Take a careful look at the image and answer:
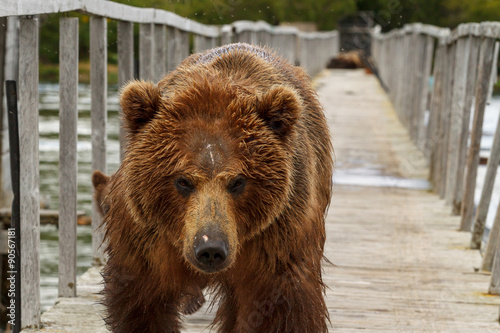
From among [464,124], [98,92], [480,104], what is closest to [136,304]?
[98,92]

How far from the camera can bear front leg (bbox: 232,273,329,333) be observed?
3582mm

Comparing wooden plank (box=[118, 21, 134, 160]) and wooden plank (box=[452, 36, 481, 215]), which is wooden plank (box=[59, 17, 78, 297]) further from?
wooden plank (box=[452, 36, 481, 215])

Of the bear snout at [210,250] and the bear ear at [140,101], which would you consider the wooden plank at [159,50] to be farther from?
the bear snout at [210,250]

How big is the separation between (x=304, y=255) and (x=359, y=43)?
187ft

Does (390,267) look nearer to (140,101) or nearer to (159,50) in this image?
(159,50)

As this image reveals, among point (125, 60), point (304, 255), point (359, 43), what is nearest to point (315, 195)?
point (304, 255)

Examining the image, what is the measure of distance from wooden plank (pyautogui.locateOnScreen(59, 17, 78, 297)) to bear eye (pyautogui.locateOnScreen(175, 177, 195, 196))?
1.68 metres

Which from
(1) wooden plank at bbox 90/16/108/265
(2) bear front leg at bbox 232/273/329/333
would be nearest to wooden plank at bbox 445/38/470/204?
(1) wooden plank at bbox 90/16/108/265

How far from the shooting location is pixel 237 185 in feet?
11.1

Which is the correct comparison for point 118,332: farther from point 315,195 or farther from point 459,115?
point 459,115

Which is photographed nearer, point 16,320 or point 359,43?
point 16,320

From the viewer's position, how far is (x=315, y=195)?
12.8 feet

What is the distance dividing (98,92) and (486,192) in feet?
9.76

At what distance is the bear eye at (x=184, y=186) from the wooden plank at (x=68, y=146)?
1678 mm
